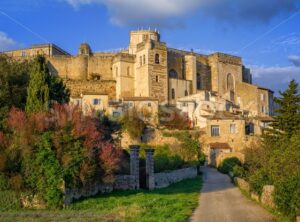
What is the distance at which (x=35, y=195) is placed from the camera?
71.3 feet

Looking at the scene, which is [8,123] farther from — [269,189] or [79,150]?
[269,189]

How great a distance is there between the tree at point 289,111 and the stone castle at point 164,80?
19825 millimetres

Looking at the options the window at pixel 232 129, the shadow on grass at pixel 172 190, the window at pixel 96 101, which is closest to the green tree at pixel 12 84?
the shadow on grass at pixel 172 190

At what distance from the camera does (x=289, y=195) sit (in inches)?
658

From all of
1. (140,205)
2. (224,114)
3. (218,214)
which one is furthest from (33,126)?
(224,114)

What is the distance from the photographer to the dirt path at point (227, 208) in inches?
701

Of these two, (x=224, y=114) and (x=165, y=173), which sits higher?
(x=224, y=114)

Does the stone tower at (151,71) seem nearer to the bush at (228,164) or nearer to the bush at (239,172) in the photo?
the bush at (228,164)

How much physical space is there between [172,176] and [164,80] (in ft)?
121

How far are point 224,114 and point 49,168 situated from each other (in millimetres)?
37605

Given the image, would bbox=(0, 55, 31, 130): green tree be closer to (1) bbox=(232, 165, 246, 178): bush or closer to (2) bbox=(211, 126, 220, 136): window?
(1) bbox=(232, 165, 246, 178): bush

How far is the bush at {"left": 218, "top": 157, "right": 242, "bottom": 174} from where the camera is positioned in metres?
40.7

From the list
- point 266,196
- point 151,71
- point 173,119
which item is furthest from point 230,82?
point 266,196

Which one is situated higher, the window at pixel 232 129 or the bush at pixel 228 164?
the window at pixel 232 129
